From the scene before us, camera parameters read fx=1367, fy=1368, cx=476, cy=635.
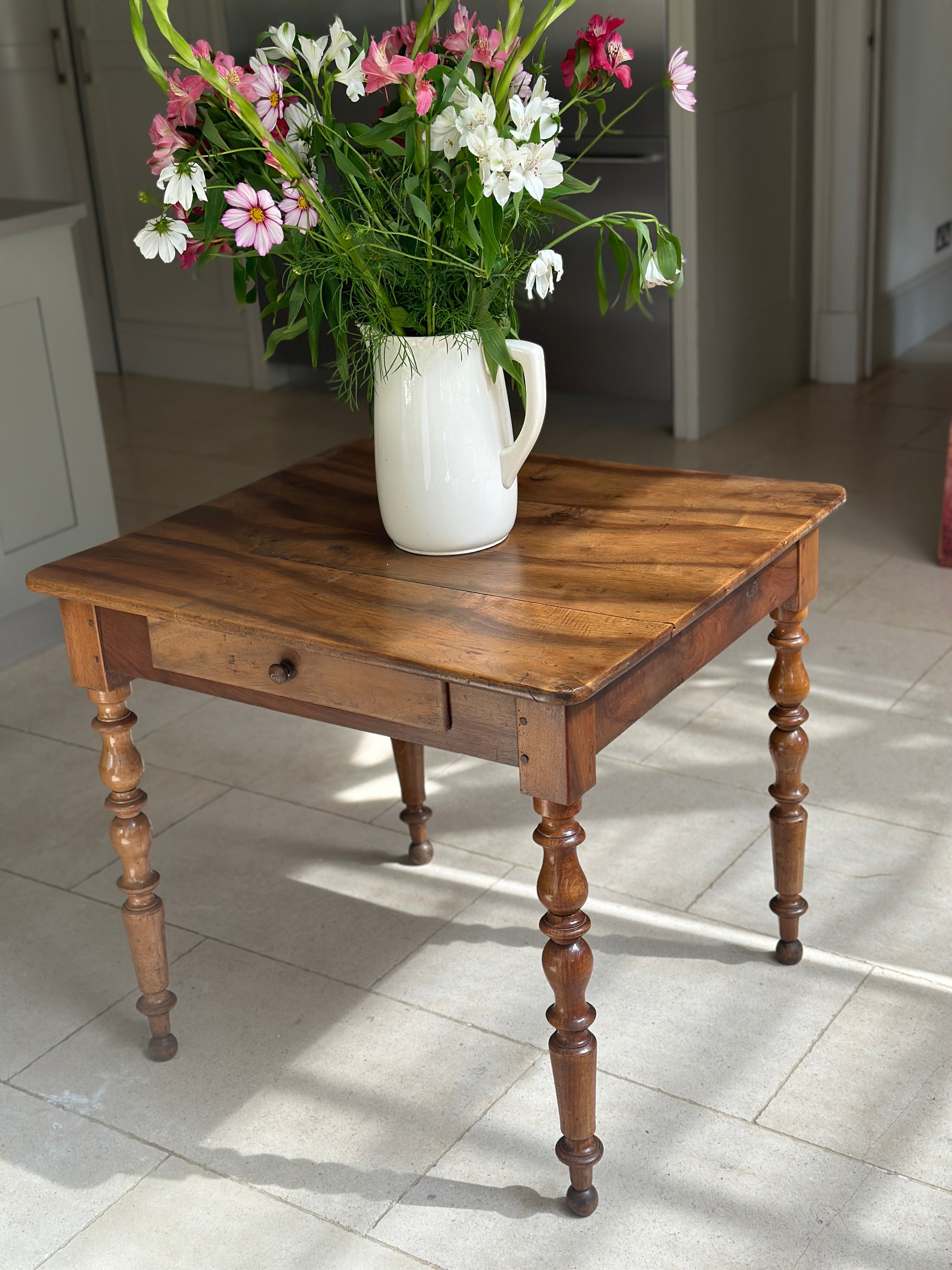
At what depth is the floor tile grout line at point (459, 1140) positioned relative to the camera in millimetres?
1549

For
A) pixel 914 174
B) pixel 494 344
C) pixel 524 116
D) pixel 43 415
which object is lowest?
Result: pixel 43 415

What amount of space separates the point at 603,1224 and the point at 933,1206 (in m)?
0.36

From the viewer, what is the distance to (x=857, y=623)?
9.89 ft

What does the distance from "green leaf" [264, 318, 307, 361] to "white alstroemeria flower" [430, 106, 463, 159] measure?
24 centimetres

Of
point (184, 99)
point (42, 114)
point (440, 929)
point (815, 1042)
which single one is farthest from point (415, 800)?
point (42, 114)

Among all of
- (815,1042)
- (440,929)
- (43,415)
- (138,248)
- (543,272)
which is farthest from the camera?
(138,248)

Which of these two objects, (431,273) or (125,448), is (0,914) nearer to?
(431,273)

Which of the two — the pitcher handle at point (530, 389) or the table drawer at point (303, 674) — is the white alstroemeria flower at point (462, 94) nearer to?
the pitcher handle at point (530, 389)

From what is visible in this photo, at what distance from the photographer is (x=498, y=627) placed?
4.48 ft

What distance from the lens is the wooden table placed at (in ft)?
4.33

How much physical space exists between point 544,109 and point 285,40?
0.86 ft

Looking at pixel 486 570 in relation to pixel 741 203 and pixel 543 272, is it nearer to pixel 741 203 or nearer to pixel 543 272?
pixel 543 272

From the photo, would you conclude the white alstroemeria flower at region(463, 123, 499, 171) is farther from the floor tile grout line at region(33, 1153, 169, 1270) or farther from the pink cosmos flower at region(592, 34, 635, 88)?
the floor tile grout line at region(33, 1153, 169, 1270)

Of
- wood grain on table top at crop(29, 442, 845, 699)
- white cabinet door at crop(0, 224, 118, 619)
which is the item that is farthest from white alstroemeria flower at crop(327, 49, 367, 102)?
white cabinet door at crop(0, 224, 118, 619)
